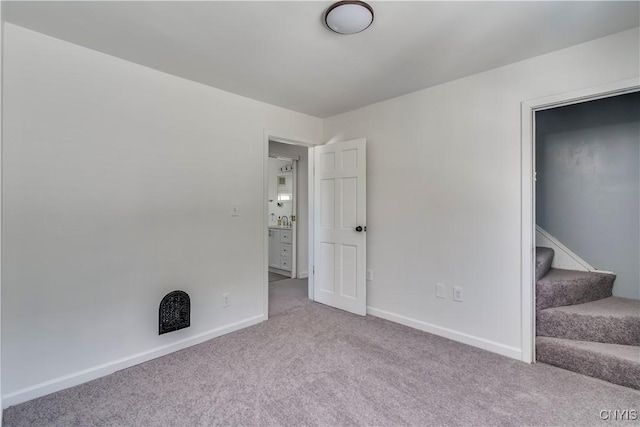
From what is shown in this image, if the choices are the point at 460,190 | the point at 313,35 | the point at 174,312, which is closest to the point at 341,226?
the point at 460,190

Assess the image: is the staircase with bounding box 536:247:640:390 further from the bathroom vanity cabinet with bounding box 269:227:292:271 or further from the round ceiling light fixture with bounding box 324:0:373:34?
the bathroom vanity cabinet with bounding box 269:227:292:271

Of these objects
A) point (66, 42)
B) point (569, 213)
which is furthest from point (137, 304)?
point (569, 213)

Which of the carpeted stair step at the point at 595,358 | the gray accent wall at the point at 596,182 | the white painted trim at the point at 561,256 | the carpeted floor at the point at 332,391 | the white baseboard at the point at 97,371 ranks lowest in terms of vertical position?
the carpeted floor at the point at 332,391

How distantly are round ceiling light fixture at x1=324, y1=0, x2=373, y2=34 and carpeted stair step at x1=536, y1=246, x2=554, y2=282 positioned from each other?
93.7 inches

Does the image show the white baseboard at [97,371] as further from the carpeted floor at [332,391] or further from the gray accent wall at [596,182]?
the gray accent wall at [596,182]

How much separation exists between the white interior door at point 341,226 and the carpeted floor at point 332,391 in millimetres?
839

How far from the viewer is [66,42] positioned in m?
1.98

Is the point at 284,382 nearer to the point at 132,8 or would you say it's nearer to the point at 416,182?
the point at 416,182

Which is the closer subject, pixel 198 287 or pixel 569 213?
pixel 198 287

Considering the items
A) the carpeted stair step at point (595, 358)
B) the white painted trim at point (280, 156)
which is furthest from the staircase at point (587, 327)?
the white painted trim at point (280, 156)

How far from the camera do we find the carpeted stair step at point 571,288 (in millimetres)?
2408

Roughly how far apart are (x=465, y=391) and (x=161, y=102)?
3.11m

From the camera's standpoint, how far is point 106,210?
2.14 meters

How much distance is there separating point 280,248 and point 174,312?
10.1 ft
